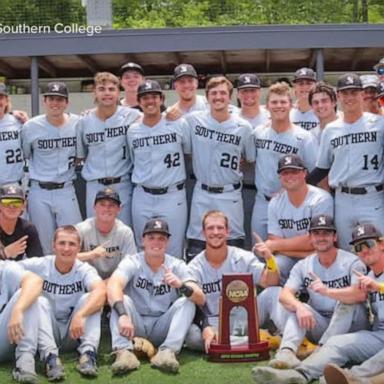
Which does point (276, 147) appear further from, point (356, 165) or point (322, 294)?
point (322, 294)

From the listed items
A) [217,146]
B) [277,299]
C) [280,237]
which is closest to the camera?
[277,299]

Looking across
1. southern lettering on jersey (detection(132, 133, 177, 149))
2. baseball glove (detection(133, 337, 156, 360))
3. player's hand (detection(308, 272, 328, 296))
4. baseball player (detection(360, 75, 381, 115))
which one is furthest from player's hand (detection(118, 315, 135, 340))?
baseball player (detection(360, 75, 381, 115))

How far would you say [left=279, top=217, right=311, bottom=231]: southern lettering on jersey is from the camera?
659 cm

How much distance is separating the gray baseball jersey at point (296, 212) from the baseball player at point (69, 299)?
5.17 feet

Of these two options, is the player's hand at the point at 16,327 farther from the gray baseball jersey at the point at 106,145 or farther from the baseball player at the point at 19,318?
the gray baseball jersey at the point at 106,145

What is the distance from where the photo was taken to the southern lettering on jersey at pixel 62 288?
618cm

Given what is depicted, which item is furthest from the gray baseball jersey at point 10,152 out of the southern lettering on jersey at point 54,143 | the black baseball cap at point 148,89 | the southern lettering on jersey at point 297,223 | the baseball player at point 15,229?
the southern lettering on jersey at point 297,223

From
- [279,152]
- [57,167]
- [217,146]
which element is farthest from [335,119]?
[57,167]

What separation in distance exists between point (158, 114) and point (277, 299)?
2.08 meters

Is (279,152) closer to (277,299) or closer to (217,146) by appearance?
(217,146)

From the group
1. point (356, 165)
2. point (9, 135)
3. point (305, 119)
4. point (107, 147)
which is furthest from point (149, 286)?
point (305, 119)

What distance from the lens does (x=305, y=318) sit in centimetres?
571

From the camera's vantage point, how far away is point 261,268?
248 inches

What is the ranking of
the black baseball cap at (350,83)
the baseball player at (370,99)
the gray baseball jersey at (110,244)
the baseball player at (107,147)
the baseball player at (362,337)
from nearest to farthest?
the baseball player at (362,337) < the black baseball cap at (350,83) < the gray baseball jersey at (110,244) < the baseball player at (370,99) < the baseball player at (107,147)
